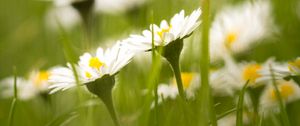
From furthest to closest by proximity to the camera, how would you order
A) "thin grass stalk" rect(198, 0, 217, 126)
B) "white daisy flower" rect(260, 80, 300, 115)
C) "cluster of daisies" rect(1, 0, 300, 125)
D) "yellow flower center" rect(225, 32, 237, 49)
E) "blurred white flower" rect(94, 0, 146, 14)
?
1. "blurred white flower" rect(94, 0, 146, 14)
2. "yellow flower center" rect(225, 32, 237, 49)
3. "white daisy flower" rect(260, 80, 300, 115)
4. "cluster of daisies" rect(1, 0, 300, 125)
5. "thin grass stalk" rect(198, 0, 217, 126)

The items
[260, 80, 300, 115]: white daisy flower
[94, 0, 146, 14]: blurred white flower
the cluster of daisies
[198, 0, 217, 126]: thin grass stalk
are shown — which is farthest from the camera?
[94, 0, 146, 14]: blurred white flower

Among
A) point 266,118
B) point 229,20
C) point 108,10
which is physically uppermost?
point 108,10

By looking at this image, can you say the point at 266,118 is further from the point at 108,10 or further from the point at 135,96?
the point at 108,10

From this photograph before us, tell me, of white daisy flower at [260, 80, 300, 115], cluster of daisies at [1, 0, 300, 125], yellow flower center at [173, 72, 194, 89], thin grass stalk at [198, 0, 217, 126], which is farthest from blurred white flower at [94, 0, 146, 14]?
thin grass stalk at [198, 0, 217, 126]

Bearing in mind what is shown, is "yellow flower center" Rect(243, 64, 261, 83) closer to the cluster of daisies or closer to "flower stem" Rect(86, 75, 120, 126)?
the cluster of daisies

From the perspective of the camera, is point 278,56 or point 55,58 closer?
point 278,56

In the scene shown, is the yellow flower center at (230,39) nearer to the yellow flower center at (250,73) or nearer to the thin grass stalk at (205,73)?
the yellow flower center at (250,73)

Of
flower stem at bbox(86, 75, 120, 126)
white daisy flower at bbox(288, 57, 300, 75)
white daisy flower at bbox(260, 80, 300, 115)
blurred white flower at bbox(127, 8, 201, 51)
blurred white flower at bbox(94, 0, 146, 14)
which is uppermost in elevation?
blurred white flower at bbox(94, 0, 146, 14)

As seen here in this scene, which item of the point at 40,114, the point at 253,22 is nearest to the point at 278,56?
the point at 253,22
